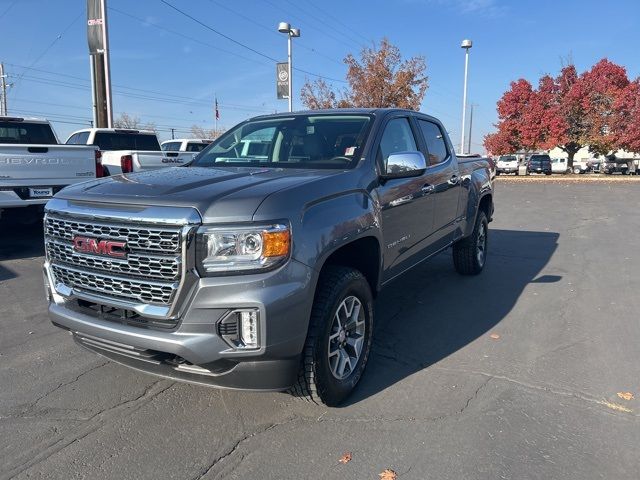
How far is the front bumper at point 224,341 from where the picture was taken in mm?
2564

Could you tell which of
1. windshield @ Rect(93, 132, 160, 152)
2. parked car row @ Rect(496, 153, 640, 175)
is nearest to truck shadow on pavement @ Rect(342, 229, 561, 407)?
windshield @ Rect(93, 132, 160, 152)

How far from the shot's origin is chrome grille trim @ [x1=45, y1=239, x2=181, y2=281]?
261 cm

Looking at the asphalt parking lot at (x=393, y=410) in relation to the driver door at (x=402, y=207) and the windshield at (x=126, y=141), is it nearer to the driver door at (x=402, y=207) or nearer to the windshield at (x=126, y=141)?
the driver door at (x=402, y=207)

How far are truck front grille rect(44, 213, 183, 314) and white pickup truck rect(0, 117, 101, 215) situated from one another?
14.5 ft

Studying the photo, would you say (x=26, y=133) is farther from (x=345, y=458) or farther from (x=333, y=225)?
(x=345, y=458)

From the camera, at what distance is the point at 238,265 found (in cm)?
259

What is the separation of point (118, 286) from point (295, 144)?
6.17ft

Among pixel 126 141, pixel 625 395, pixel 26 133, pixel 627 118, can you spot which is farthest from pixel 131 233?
pixel 627 118

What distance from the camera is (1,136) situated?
28.5 feet

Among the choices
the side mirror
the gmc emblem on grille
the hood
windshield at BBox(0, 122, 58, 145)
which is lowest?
the gmc emblem on grille

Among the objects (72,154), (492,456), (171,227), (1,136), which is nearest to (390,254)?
(492,456)

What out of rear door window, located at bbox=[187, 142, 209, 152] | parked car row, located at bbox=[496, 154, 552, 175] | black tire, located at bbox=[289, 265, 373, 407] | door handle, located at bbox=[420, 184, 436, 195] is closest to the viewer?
black tire, located at bbox=[289, 265, 373, 407]

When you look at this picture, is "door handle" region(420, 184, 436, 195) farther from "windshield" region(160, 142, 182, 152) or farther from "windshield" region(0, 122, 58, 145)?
"windshield" region(160, 142, 182, 152)

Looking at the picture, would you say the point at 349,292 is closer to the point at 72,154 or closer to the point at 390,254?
the point at 390,254
